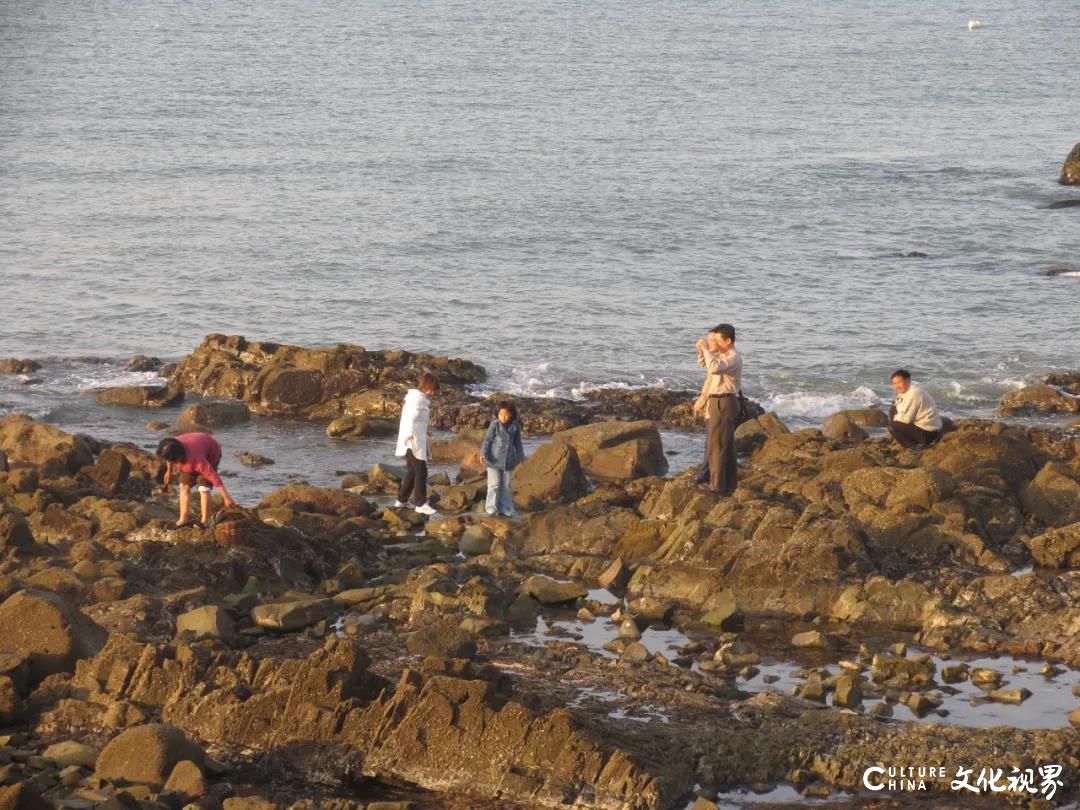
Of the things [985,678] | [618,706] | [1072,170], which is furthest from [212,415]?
[1072,170]

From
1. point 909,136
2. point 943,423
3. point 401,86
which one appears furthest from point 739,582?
point 401,86

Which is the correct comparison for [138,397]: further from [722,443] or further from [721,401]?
[721,401]

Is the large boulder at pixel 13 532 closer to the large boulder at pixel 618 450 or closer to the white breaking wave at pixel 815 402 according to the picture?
the large boulder at pixel 618 450

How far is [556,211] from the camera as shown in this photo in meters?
51.1

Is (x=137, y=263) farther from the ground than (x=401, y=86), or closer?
closer

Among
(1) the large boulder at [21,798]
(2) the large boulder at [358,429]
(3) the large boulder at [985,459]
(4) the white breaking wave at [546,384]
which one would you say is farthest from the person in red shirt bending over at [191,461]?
(4) the white breaking wave at [546,384]

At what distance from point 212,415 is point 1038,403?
1454 centimetres

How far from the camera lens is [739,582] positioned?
17672 millimetres

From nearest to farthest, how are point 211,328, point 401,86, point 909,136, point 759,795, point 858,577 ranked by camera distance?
point 759,795 → point 858,577 → point 211,328 → point 909,136 → point 401,86

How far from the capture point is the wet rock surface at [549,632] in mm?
12953

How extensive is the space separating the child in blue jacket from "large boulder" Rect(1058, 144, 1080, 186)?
39559 millimetres

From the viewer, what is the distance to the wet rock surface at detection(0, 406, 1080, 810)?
12953 mm

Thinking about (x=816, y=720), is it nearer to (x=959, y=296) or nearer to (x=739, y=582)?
(x=739, y=582)

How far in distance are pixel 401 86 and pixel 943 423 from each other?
2397 inches
